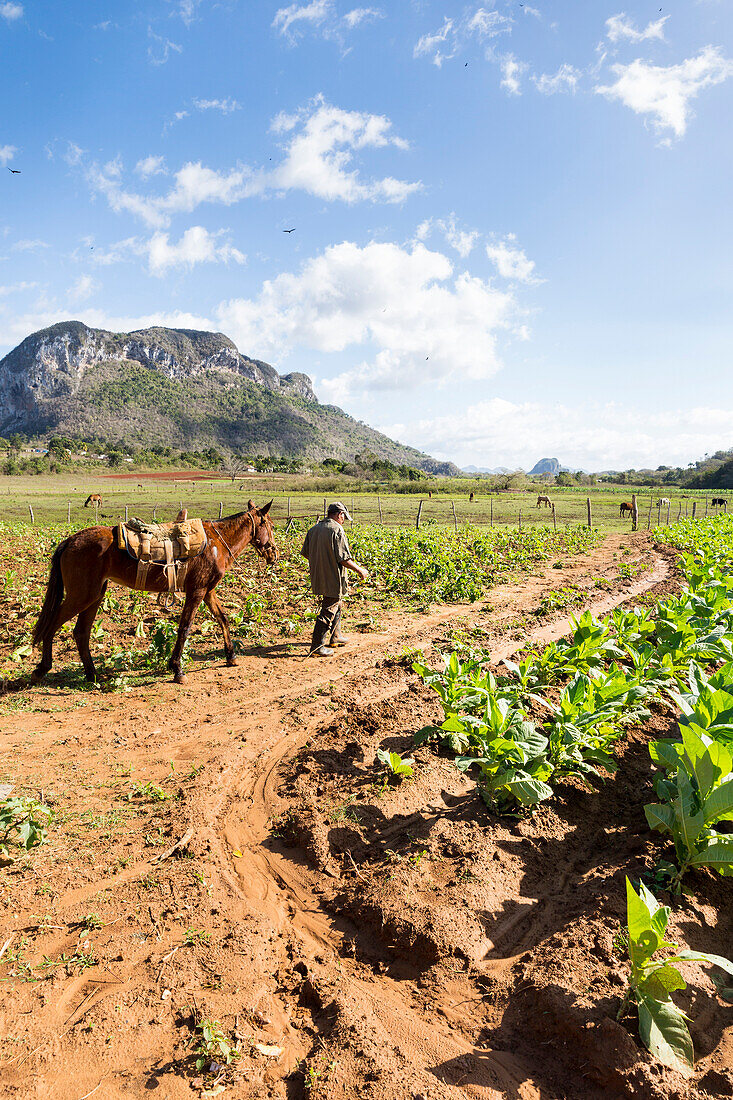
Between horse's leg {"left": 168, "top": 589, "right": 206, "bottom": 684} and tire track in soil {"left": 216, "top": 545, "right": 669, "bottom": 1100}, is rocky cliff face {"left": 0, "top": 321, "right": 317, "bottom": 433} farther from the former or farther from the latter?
tire track in soil {"left": 216, "top": 545, "right": 669, "bottom": 1100}

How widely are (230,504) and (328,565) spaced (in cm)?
2628

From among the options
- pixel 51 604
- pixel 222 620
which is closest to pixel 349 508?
pixel 222 620

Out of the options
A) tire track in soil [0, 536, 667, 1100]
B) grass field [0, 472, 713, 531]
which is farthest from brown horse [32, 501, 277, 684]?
grass field [0, 472, 713, 531]

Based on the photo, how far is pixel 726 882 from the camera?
2.90 meters

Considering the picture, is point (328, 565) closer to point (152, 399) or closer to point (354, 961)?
point (354, 961)

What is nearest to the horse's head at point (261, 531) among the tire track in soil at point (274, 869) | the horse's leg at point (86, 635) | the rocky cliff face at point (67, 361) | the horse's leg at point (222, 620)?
the horse's leg at point (222, 620)

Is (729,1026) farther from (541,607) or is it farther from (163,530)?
(541,607)

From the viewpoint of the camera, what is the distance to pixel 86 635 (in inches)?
254

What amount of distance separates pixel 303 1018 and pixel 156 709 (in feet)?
13.2

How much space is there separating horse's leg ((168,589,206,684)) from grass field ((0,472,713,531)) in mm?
14122

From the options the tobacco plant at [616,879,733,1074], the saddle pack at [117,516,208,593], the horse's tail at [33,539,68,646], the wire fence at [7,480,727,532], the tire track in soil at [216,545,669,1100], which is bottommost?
the tire track in soil at [216,545,669,1100]

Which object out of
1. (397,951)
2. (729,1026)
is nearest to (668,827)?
(729,1026)

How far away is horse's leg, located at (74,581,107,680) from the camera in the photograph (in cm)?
642

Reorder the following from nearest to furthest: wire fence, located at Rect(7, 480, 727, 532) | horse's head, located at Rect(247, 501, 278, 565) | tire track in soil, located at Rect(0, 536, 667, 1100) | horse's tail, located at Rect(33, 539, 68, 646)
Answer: tire track in soil, located at Rect(0, 536, 667, 1100), horse's tail, located at Rect(33, 539, 68, 646), horse's head, located at Rect(247, 501, 278, 565), wire fence, located at Rect(7, 480, 727, 532)
